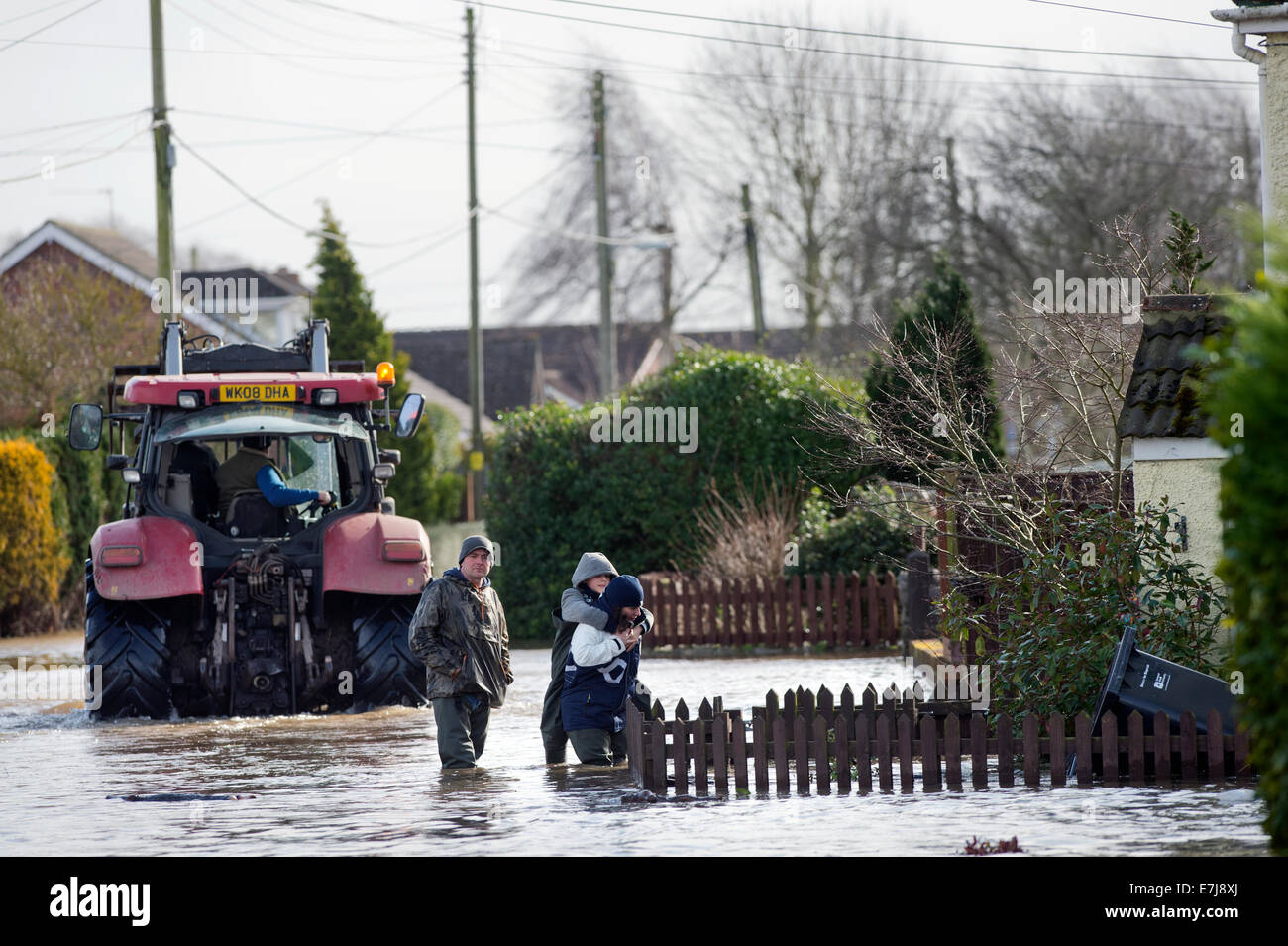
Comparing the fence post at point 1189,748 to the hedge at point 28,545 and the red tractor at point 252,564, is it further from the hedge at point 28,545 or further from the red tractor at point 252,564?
the hedge at point 28,545

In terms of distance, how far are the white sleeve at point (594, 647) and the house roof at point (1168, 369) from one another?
3367 mm

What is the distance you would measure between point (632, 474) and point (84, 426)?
868 cm

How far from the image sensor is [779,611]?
61.9ft

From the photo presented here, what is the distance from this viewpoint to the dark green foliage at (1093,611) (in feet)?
31.9

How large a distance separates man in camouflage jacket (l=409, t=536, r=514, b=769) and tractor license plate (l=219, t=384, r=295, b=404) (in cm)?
350

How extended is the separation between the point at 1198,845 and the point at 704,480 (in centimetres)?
1359

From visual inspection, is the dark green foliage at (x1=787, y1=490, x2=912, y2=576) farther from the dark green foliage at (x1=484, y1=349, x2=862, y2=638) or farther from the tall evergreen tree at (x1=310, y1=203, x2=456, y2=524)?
the tall evergreen tree at (x1=310, y1=203, x2=456, y2=524)

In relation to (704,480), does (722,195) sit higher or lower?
higher

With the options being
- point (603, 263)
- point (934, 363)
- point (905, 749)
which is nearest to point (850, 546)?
point (934, 363)

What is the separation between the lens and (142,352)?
1080 inches

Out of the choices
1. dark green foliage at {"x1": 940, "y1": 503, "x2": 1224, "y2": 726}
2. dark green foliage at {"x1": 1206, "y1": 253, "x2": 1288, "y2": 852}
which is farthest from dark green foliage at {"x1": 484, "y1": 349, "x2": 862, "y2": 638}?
dark green foliage at {"x1": 1206, "y1": 253, "x2": 1288, "y2": 852}
